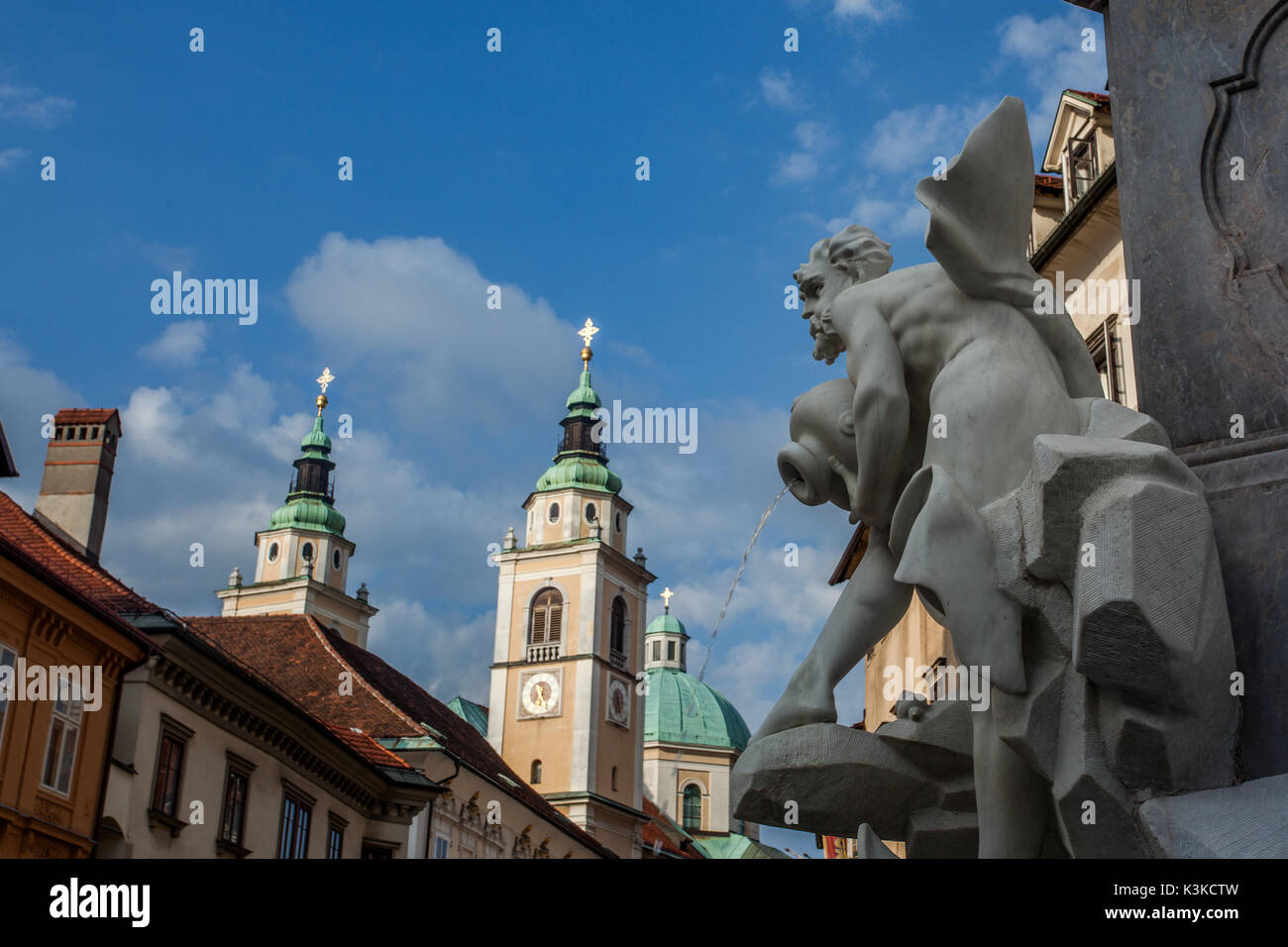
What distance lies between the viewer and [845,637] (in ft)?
16.5

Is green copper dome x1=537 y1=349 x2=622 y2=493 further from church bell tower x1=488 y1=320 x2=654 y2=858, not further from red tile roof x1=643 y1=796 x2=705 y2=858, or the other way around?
red tile roof x1=643 y1=796 x2=705 y2=858

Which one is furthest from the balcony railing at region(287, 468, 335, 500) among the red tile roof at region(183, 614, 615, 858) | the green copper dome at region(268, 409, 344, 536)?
the red tile roof at region(183, 614, 615, 858)

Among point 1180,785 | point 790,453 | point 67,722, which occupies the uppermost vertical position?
point 67,722

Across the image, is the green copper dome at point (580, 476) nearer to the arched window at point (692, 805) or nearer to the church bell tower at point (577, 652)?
the church bell tower at point (577, 652)

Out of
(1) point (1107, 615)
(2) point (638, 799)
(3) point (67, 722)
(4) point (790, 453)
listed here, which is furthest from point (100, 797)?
(2) point (638, 799)

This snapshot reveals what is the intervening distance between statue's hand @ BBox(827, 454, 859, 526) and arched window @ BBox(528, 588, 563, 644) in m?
88.5

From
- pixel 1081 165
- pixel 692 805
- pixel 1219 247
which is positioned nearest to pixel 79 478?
pixel 1081 165

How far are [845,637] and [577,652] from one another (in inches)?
3400

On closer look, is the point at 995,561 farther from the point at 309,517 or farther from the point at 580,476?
the point at 309,517
